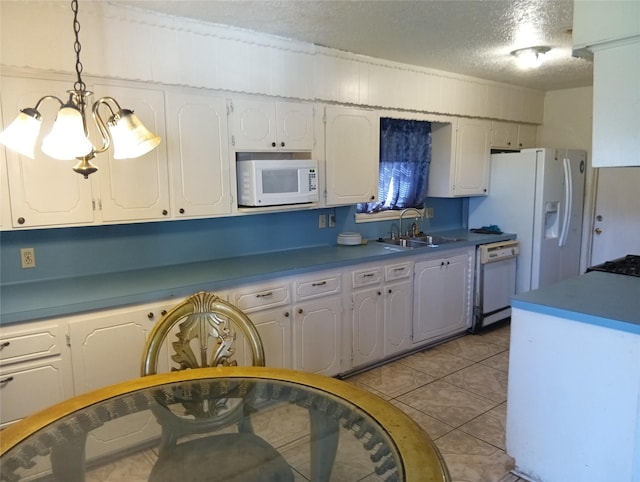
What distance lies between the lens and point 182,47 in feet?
8.88

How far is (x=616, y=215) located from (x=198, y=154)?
14.3ft

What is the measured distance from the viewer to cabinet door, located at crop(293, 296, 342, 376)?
10.3ft

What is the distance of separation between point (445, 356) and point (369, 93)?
222 centimetres

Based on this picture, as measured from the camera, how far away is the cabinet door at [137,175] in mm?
2557

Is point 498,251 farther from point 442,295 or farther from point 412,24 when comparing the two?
point 412,24

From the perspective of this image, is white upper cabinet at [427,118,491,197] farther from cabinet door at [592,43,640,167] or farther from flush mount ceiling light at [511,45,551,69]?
cabinet door at [592,43,640,167]

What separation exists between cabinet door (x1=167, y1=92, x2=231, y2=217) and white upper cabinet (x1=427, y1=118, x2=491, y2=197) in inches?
93.6

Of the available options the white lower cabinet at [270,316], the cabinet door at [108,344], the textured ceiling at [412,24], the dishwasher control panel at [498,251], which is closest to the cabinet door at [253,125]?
the textured ceiling at [412,24]

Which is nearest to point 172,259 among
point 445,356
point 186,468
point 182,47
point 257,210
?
point 257,210

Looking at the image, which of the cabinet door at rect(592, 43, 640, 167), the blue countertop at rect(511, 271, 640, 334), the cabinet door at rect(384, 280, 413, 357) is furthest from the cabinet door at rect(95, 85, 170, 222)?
the cabinet door at rect(592, 43, 640, 167)

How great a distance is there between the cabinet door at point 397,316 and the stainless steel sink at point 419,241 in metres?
0.58

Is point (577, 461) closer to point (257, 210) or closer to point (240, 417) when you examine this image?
point (240, 417)

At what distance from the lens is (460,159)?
15.0ft

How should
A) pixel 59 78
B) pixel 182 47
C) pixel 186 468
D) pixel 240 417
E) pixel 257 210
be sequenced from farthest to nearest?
1. pixel 257 210
2. pixel 182 47
3. pixel 59 78
4. pixel 240 417
5. pixel 186 468
